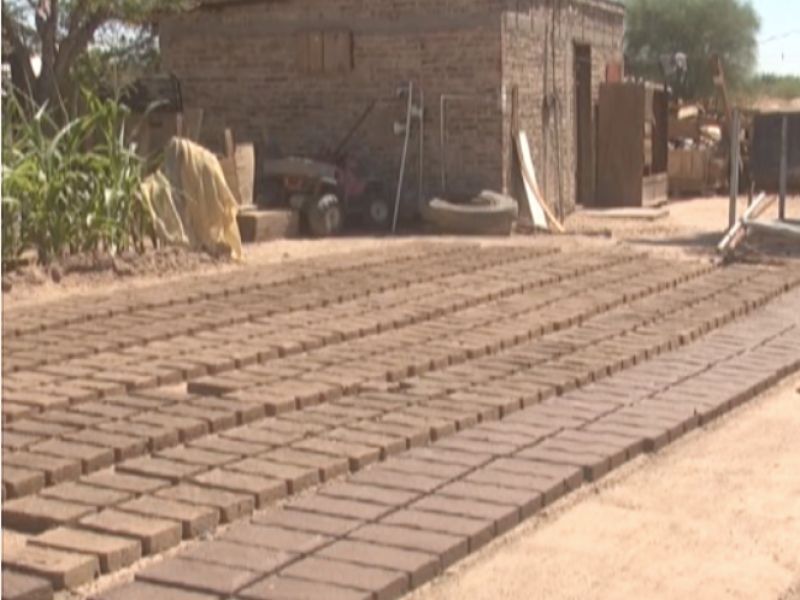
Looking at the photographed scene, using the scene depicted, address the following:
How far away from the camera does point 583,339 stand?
774 cm

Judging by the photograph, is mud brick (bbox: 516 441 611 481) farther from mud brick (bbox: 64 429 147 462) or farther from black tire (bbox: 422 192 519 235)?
black tire (bbox: 422 192 519 235)

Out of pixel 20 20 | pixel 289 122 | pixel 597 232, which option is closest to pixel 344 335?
pixel 597 232

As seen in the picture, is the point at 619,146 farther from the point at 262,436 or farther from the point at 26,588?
the point at 26,588

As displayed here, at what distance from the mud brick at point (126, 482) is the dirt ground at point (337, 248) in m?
4.41

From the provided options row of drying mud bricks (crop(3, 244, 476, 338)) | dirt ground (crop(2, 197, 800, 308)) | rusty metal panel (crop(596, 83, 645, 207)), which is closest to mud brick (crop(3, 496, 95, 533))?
row of drying mud bricks (crop(3, 244, 476, 338))

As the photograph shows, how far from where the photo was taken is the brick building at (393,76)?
15977mm

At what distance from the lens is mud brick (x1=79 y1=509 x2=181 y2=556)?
4059mm

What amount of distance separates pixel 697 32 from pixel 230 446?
133 feet

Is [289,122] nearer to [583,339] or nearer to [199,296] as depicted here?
[199,296]

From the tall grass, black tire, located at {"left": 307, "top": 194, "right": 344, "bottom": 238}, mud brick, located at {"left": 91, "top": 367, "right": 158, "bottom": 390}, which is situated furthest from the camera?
black tire, located at {"left": 307, "top": 194, "right": 344, "bottom": 238}

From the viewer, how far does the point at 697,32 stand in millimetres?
43625

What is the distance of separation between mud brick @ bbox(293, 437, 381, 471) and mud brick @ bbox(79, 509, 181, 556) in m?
0.93

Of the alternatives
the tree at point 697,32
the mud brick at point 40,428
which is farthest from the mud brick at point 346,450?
the tree at point 697,32

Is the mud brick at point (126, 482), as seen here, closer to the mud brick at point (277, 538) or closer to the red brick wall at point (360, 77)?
the mud brick at point (277, 538)
